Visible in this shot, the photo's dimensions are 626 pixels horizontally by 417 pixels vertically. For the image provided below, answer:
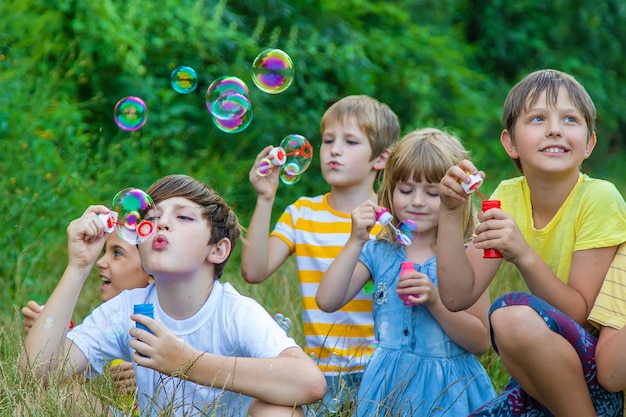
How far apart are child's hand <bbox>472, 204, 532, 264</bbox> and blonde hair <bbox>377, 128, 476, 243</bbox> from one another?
1.84ft

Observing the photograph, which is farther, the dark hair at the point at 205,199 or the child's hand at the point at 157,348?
→ the dark hair at the point at 205,199

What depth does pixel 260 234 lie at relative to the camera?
3.44 metres

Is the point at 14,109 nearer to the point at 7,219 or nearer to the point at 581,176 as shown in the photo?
the point at 7,219

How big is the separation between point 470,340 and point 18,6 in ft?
13.0

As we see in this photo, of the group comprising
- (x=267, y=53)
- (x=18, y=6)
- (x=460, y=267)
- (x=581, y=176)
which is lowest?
(x=460, y=267)

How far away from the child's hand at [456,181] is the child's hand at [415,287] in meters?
0.33

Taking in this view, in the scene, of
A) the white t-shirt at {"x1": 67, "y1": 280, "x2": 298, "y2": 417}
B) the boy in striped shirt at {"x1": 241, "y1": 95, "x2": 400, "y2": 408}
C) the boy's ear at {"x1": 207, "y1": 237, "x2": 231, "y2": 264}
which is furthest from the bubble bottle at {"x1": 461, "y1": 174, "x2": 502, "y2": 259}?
the boy in striped shirt at {"x1": 241, "y1": 95, "x2": 400, "y2": 408}

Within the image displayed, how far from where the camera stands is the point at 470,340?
3090 millimetres

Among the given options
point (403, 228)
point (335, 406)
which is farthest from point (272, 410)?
point (403, 228)

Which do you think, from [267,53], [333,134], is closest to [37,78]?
[267,53]

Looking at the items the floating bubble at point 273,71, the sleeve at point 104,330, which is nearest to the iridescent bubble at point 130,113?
the floating bubble at point 273,71

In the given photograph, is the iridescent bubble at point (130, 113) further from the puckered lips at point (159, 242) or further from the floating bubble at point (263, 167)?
the puckered lips at point (159, 242)

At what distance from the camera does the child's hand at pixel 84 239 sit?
2680 mm

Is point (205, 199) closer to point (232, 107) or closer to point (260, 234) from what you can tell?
point (260, 234)
